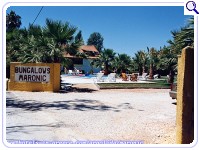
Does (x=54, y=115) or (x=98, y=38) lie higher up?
(x=98, y=38)

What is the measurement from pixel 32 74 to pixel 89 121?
8125 millimetres

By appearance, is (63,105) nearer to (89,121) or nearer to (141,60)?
(89,121)

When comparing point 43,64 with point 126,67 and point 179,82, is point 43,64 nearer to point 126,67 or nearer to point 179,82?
point 179,82

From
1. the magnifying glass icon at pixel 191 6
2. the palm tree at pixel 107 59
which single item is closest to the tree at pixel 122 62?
the palm tree at pixel 107 59

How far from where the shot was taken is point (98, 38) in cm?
9362

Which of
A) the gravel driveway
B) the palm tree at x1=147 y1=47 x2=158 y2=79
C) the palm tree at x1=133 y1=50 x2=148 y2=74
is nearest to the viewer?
the gravel driveway

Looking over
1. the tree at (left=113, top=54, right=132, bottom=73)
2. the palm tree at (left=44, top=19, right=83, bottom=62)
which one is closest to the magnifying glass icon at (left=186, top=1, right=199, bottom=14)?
the palm tree at (left=44, top=19, right=83, bottom=62)

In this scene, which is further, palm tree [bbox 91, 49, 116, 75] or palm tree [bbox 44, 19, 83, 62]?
palm tree [bbox 91, 49, 116, 75]

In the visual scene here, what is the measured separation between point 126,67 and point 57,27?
21.2m

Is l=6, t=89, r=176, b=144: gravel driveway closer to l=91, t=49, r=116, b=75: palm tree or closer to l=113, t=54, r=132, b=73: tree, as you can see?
l=113, t=54, r=132, b=73: tree

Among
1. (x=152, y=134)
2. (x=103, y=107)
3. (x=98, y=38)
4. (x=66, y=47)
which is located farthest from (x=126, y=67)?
(x=98, y=38)

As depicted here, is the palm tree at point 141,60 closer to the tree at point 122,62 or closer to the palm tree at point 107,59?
the tree at point 122,62

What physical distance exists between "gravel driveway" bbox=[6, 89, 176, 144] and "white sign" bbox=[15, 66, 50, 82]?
411 cm

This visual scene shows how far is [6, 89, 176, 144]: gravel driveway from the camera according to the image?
6.61m
